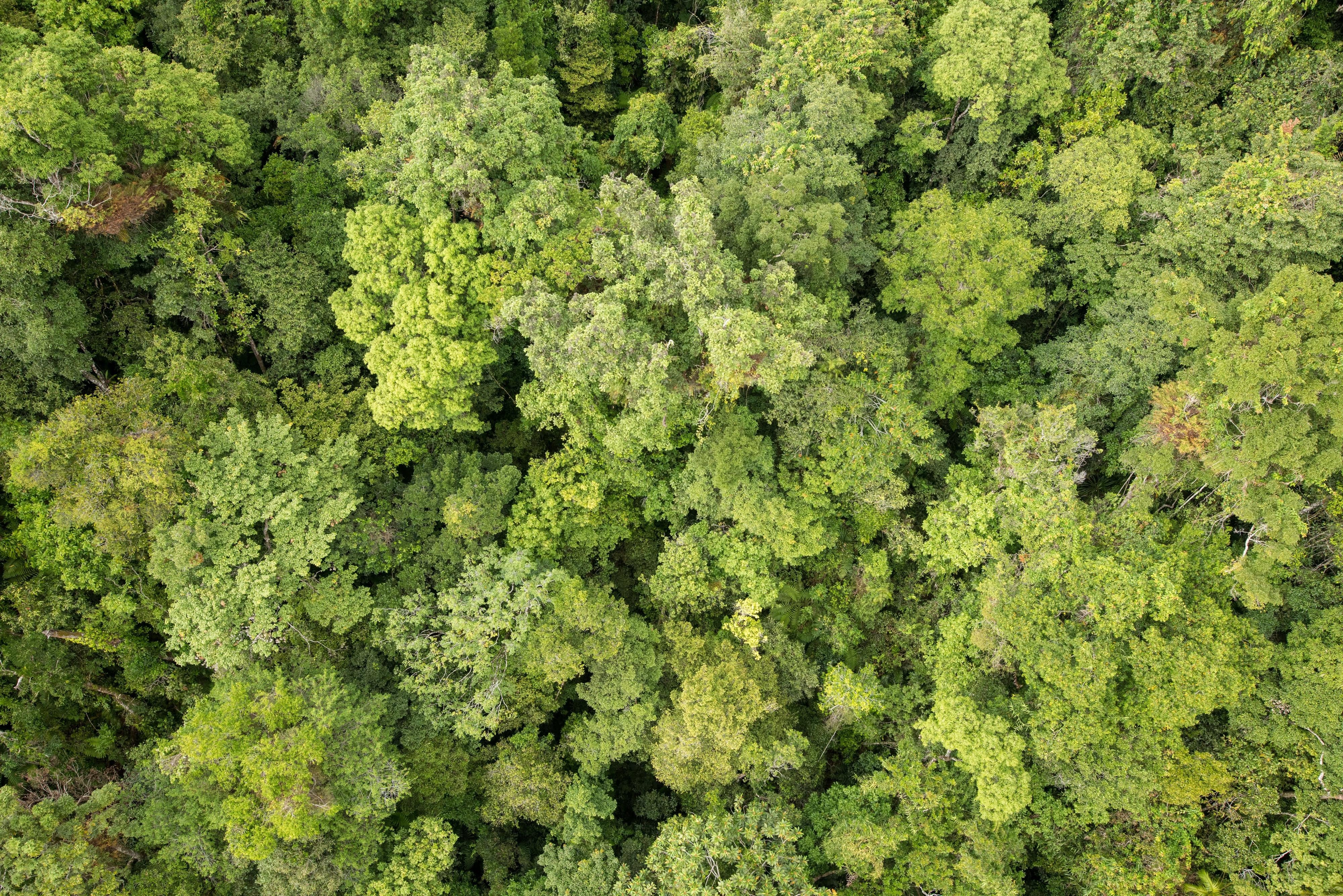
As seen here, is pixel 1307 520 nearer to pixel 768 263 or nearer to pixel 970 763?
pixel 970 763

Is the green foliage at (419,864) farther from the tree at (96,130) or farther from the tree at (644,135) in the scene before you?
the tree at (644,135)

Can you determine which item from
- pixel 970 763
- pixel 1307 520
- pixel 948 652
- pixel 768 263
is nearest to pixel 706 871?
pixel 970 763

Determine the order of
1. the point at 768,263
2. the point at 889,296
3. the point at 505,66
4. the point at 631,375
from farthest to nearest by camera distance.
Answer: the point at 889,296
the point at 505,66
the point at 768,263
the point at 631,375

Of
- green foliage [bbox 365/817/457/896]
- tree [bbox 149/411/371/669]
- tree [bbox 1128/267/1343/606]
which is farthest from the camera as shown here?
green foliage [bbox 365/817/457/896]

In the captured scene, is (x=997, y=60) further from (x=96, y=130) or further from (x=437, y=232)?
(x=96, y=130)

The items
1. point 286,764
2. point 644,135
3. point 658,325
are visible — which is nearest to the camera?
point 286,764

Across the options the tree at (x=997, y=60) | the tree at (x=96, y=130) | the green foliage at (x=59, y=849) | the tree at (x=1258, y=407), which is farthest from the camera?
the tree at (x=997, y=60)

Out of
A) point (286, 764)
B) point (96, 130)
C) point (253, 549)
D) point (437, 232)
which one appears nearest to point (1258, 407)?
point (437, 232)

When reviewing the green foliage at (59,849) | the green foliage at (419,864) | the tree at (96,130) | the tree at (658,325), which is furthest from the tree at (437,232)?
the green foliage at (59,849)

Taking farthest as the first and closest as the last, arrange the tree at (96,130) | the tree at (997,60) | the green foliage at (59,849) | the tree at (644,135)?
the tree at (644,135), the tree at (997,60), the tree at (96,130), the green foliage at (59,849)

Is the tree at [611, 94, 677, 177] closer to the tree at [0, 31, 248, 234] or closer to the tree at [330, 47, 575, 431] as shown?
the tree at [330, 47, 575, 431]

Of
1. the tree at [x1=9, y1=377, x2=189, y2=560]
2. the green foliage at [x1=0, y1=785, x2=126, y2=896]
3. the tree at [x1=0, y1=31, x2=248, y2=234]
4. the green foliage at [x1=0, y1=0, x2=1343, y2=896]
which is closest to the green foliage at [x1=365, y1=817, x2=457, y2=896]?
the green foliage at [x1=0, y1=0, x2=1343, y2=896]
